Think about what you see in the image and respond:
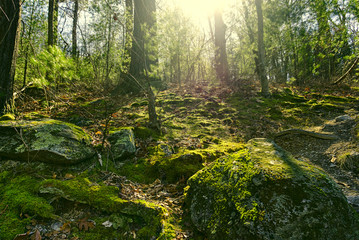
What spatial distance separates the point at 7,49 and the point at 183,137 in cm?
500

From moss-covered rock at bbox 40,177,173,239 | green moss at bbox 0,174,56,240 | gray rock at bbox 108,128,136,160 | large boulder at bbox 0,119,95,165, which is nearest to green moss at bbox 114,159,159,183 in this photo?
gray rock at bbox 108,128,136,160

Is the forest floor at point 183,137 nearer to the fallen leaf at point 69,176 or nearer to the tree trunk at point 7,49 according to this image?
the fallen leaf at point 69,176

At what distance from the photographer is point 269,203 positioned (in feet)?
6.81

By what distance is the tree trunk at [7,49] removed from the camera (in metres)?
4.58

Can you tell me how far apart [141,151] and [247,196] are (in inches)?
107

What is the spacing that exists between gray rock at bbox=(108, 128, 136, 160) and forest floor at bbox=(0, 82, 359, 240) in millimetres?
128

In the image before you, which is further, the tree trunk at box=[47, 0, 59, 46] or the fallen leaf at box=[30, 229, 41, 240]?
the tree trunk at box=[47, 0, 59, 46]

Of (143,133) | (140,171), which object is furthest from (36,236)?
(143,133)

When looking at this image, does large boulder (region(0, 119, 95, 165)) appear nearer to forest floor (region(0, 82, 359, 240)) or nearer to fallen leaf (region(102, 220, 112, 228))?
forest floor (region(0, 82, 359, 240))

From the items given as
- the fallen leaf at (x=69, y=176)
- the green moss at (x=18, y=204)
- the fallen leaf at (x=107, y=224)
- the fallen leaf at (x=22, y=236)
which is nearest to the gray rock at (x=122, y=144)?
the fallen leaf at (x=69, y=176)

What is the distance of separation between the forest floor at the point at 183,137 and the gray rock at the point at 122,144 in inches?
5.0

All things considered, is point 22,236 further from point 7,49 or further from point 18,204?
point 7,49

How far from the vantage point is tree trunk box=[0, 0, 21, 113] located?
180 inches

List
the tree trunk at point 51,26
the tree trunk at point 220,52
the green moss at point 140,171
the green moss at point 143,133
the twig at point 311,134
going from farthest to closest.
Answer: the tree trunk at point 220,52 < the tree trunk at point 51,26 < the twig at point 311,134 < the green moss at point 143,133 < the green moss at point 140,171
